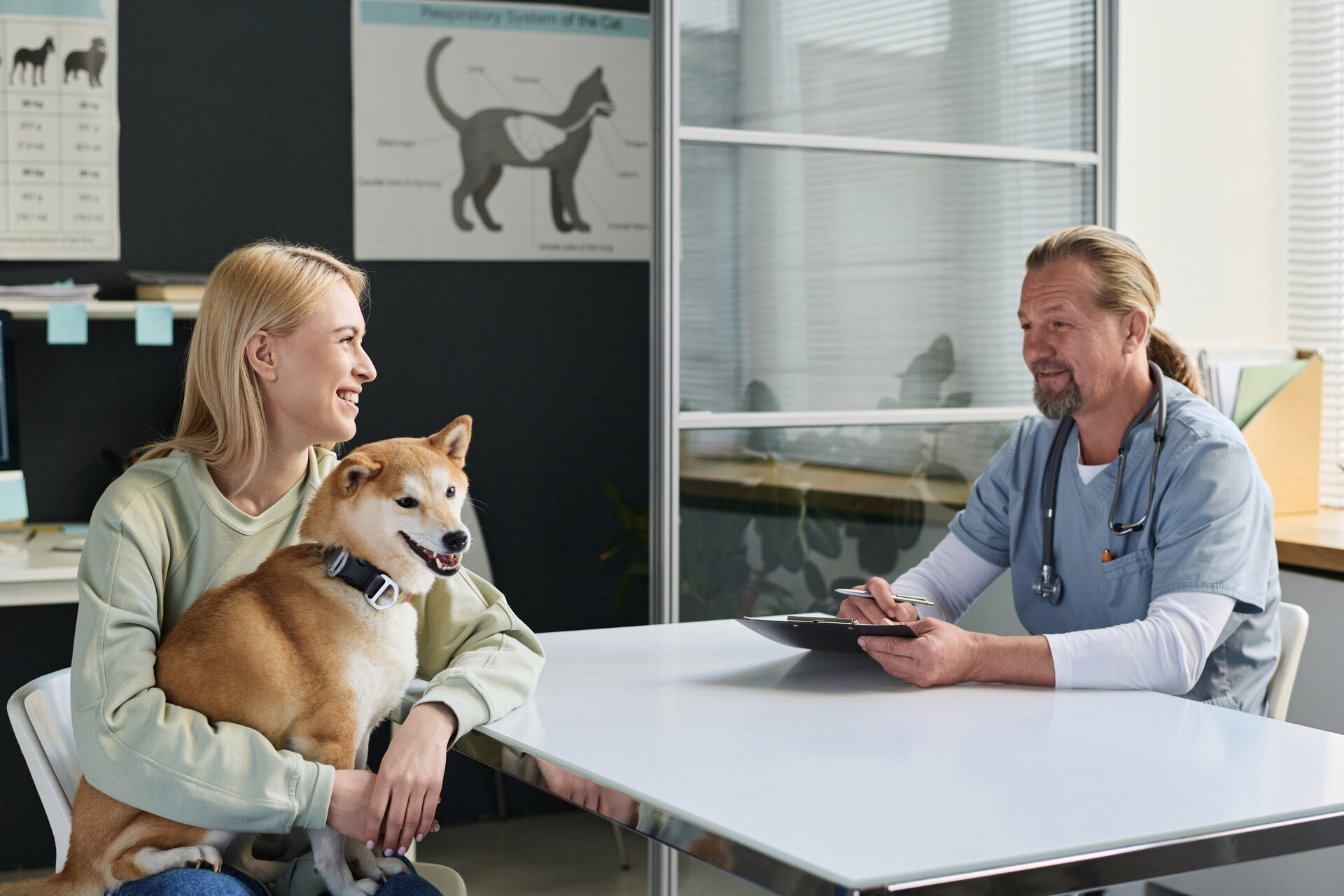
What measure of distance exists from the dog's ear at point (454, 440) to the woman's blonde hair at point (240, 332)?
0.21 meters

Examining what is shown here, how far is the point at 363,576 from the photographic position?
123 cm

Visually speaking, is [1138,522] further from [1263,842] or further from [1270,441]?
[1270,441]

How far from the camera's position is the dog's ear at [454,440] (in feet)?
4.26

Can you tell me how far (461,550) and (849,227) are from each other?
1784mm

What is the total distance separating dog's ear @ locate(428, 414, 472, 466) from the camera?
130cm

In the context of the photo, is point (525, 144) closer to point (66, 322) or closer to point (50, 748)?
point (66, 322)

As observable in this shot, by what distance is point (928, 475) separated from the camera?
288 centimetres

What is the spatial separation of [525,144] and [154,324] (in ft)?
3.89

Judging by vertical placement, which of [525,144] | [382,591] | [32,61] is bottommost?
[382,591]

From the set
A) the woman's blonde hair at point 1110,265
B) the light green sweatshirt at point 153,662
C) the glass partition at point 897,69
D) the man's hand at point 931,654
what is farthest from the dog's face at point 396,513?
the glass partition at point 897,69

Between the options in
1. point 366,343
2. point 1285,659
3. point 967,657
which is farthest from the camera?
point 366,343

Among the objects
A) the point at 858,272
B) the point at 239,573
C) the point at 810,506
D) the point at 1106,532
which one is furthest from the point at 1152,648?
the point at 858,272

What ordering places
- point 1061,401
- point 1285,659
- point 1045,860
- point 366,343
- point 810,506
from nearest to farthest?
point 1045,860, point 1285,659, point 1061,401, point 810,506, point 366,343

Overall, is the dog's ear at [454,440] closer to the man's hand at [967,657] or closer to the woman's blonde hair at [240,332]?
the woman's blonde hair at [240,332]
